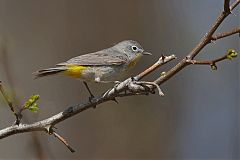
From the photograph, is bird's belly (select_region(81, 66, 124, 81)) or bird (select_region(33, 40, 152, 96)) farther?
bird's belly (select_region(81, 66, 124, 81))

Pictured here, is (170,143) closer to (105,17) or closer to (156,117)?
(156,117)

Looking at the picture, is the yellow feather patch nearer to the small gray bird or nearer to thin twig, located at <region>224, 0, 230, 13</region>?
the small gray bird

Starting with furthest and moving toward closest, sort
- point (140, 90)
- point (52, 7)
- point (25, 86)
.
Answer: point (52, 7) < point (25, 86) < point (140, 90)

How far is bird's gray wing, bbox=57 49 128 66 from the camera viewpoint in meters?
3.73

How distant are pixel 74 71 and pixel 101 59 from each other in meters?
0.47

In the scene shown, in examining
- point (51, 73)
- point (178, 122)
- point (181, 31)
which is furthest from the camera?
point (181, 31)

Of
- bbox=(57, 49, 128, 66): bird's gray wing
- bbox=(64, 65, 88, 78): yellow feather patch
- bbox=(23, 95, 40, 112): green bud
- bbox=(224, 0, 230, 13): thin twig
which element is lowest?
bbox=(23, 95, 40, 112): green bud

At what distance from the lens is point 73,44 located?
19.8ft

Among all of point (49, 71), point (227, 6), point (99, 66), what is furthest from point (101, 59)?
point (227, 6)

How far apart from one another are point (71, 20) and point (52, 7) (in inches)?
12.0

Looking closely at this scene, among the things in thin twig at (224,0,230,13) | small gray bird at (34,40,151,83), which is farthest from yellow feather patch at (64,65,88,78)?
thin twig at (224,0,230,13)

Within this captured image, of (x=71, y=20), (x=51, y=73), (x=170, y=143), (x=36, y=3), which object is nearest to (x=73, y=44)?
(x=71, y=20)

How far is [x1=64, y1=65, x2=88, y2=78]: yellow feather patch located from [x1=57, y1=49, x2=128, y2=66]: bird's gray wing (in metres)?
0.04

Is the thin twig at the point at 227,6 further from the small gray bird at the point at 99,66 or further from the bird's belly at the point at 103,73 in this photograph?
the bird's belly at the point at 103,73
